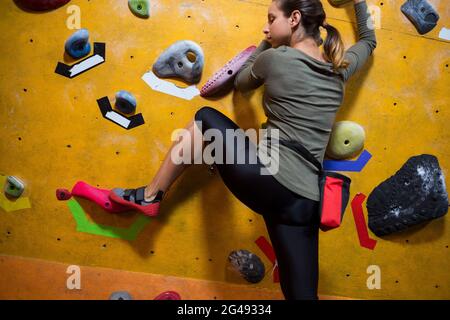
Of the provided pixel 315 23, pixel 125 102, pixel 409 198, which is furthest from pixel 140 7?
pixel 409 198

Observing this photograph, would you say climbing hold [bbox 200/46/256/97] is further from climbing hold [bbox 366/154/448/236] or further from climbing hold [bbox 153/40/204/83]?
climbing hold [bbox 366/154/448/236]

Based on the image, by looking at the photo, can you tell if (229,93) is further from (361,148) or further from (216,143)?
(361,148)

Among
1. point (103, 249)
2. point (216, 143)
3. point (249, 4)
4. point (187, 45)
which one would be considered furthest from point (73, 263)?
point (249, 4)

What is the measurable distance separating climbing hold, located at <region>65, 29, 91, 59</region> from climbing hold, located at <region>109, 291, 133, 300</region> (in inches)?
37.5

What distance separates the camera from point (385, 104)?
1.84 meters

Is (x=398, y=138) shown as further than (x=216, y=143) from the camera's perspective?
Yes

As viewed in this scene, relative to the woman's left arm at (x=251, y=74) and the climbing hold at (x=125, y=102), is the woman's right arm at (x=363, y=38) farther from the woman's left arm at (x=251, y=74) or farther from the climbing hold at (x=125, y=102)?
the climbing hold at (x=125, y=102)

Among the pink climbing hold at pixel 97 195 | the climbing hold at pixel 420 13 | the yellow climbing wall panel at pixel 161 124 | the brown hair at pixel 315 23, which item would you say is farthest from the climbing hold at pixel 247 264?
the climbing hold at pixel 420 13

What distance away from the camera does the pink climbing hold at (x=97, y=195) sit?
1.68 meters

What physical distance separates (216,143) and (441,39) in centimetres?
113

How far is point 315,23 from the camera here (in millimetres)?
1430

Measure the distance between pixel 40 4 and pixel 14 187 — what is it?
72 centimetres

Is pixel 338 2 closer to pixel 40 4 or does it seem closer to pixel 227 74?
pixel 227 74

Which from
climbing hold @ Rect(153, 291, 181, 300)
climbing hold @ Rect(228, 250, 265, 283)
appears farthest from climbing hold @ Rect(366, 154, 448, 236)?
climbing hold @ Rect(153, 291, 181, 300)
